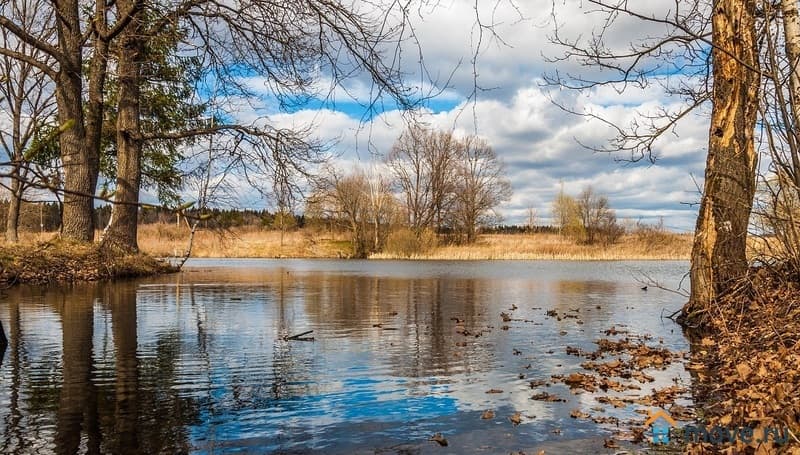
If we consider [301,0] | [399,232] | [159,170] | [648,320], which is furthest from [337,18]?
[399,232]

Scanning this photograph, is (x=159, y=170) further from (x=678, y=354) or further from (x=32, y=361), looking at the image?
(x=678, y=354)

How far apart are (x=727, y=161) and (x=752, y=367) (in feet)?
14.4

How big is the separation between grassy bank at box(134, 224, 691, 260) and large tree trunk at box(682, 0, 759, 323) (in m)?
35.0

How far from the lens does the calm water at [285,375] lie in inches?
164

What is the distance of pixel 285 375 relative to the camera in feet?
19.9

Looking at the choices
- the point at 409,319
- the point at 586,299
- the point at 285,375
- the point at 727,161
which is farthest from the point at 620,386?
the point at 586,299

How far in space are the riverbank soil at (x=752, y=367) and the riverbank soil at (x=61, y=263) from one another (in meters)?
15.0

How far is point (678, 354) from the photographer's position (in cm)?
727

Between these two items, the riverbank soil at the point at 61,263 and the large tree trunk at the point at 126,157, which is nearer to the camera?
the riverbank soil at the point at 61,263

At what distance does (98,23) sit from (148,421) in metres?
10.8

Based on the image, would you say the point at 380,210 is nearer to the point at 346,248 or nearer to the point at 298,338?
the point at 346,248

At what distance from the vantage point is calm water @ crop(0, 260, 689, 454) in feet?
13.7

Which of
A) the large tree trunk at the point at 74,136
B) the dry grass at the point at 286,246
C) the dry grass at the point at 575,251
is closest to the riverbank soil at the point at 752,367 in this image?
the large tree trunk at the point at 74,136

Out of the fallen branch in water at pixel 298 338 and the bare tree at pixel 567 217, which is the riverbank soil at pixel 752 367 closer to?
the fallen branch in water at pixel 298 338
